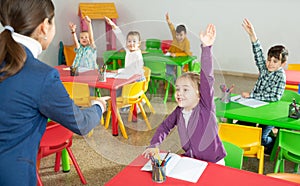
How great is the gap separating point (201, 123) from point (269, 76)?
6.45 ft

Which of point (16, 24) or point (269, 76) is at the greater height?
point (16, 24)

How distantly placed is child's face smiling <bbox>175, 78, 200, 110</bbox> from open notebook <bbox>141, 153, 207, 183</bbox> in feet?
1.05

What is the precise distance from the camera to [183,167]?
181 centimetres

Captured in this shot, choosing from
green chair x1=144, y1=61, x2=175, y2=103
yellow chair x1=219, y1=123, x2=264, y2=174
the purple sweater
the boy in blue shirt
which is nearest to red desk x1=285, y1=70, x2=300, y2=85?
the boy in blue shirt

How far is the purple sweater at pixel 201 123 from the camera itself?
154 centimetres

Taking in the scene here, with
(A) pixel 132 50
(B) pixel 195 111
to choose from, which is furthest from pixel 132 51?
(B) pixel 195 111

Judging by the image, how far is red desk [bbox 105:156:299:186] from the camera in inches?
65.7

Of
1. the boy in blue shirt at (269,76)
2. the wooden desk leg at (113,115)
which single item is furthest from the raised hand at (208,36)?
the boy in blue shirt at (269,76)

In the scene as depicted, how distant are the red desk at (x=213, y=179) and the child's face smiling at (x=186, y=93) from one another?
0.36 meters

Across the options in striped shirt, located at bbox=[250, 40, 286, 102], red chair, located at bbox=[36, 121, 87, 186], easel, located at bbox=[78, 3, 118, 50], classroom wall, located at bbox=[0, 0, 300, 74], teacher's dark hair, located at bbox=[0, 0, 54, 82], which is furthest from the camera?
easel, located at bbox=[78, 3, 118, 50]

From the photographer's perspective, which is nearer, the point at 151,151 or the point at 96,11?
the point at 151,151

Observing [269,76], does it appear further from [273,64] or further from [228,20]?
[228,20]

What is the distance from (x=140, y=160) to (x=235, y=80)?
5083 mm

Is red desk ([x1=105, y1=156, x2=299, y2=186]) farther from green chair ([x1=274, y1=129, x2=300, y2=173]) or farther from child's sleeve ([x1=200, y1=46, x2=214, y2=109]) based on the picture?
green chair ([x1=274, y1=129, x2=300, y2=173])
